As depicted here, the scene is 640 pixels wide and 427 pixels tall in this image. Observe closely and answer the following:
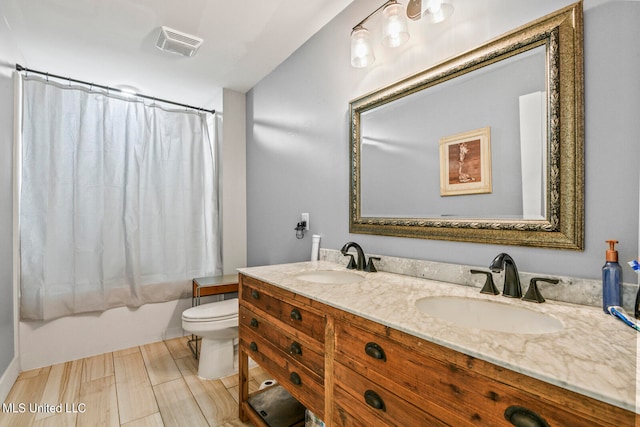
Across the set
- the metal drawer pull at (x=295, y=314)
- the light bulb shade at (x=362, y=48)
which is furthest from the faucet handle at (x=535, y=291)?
the light bulb shade at (x=362, y=48)

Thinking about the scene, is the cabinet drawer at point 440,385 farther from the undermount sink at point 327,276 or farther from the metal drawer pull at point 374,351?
the undermount sink at point 327,276

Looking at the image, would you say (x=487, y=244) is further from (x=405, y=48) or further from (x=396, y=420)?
(x=405, y=48)

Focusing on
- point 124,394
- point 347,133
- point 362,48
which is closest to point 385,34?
point 362,48

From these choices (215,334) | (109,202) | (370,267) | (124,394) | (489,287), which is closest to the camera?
(489,287)

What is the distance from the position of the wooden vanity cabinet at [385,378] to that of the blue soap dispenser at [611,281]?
0.49m

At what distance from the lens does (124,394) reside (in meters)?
1.96

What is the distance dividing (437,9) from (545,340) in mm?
1259

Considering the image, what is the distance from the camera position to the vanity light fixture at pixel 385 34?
137 centimetres

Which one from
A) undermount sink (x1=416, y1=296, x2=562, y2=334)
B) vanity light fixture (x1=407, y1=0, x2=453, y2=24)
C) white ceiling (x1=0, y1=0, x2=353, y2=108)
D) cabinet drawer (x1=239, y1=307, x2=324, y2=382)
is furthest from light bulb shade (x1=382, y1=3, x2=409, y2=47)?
cabinet drawer (x1=239, y1=307, x2=324, y2=382)

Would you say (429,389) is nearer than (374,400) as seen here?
Yes

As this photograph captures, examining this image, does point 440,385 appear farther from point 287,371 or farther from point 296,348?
point 287,371

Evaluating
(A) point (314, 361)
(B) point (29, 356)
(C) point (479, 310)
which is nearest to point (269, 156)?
(A) point (314, 361)

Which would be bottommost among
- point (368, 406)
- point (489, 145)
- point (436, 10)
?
point (368, 406)

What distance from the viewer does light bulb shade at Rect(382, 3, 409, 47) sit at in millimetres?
1366
